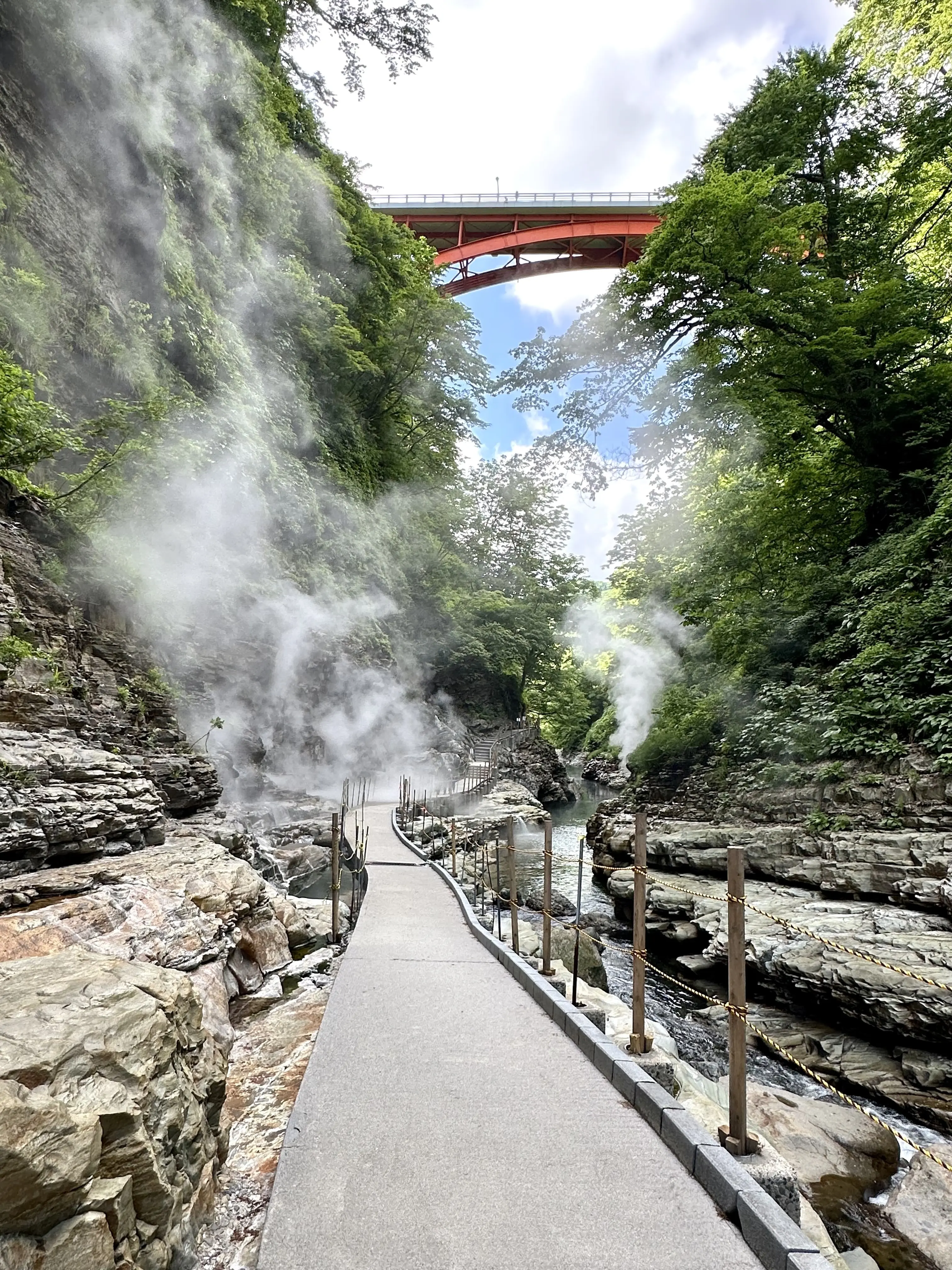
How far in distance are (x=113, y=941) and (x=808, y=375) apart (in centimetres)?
1550

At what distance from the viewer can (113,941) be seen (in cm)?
448

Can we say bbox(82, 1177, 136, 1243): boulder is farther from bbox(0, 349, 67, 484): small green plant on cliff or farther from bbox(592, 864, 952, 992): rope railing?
bbox(0, 349, 67, 484): small green plant on cliff

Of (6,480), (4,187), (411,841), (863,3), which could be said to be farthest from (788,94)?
(411,841)

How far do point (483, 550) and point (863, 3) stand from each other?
2689 centimetres

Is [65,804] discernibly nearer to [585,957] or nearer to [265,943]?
[265,943]

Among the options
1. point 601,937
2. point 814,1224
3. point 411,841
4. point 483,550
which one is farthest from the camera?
point 483,550

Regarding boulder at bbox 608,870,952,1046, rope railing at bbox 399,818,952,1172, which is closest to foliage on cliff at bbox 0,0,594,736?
rope railing at bbox 399,818,952,1172

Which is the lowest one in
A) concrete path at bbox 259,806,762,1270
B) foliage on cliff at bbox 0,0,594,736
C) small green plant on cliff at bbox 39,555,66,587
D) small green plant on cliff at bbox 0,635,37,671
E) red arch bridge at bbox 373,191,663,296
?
concrete path at bbox 259,806,762,1270

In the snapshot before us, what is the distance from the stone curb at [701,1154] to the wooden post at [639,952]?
167 mm

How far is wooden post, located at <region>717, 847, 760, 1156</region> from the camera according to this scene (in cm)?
280

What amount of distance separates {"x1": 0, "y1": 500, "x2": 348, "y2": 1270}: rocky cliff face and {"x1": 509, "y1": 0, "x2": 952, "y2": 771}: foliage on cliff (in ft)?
33.1

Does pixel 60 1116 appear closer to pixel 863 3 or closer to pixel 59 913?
pixel 59 913

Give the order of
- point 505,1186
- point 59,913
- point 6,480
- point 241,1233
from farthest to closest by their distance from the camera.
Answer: point 6,480, point 59,913, point 505,1186, point 241,1233

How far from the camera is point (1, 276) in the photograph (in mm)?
9016
